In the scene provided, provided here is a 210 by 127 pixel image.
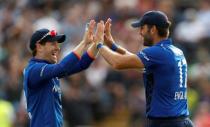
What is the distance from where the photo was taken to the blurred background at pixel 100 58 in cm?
1736

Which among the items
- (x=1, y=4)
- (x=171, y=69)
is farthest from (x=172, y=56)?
(x=1, y=4)

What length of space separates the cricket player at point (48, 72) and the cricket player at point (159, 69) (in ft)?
1.19

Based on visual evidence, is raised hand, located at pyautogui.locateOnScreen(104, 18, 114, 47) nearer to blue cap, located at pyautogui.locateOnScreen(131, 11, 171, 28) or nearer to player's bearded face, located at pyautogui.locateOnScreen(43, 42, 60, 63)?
blue cap, located at pyautogui.locateOnScreen(131, 11, 171, 28)

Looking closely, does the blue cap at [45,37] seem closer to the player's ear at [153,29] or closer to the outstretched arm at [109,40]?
the outstretched arm at [109,40]

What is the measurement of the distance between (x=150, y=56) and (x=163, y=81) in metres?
0.35

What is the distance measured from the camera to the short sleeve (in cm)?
1131

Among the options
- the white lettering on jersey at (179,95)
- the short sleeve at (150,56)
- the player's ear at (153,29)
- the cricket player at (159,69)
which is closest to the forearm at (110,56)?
the cricket player at (159,69)

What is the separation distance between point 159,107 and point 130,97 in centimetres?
623

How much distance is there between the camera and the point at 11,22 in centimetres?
2064

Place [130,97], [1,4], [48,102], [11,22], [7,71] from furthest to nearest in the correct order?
1. [1,4]
2. [11,22]
3. [7,71]
4. [130,97]
5. [48,102]

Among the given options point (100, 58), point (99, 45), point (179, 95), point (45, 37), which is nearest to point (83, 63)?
A: point (99, 45)

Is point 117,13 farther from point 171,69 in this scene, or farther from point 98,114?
point 171,69

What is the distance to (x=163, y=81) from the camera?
11.4 m

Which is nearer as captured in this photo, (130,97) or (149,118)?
(149,118)
